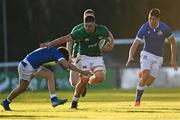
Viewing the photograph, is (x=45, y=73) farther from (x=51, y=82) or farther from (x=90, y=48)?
(x=90, y=48)

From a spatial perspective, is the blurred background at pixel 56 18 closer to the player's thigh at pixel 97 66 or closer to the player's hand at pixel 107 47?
the player's thigh at pixel 97 66

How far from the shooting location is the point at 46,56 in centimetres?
1894

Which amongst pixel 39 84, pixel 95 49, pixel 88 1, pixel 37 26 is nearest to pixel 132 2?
pixel 88 1

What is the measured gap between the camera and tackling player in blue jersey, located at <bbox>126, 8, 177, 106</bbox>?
21188 mm

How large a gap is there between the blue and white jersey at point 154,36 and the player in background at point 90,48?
6.19ft

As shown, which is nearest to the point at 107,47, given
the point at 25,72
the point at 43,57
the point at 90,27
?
the point at 90,27

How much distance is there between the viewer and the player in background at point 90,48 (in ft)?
63.6

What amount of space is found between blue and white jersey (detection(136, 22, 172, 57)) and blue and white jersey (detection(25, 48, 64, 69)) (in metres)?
3.27

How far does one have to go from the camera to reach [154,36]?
21.2 m

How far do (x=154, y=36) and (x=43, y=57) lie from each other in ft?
11.9

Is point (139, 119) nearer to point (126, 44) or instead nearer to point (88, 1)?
point (126, 44)

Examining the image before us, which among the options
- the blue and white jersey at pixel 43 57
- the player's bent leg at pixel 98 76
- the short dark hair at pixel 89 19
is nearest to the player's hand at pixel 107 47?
the player's bent leg at pixel 98 76

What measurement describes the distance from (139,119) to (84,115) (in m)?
1.70

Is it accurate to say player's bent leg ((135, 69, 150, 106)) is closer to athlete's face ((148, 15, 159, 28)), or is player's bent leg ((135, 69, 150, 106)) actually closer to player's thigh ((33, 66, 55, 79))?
athlete's face ((148, 15, 159, 28))
